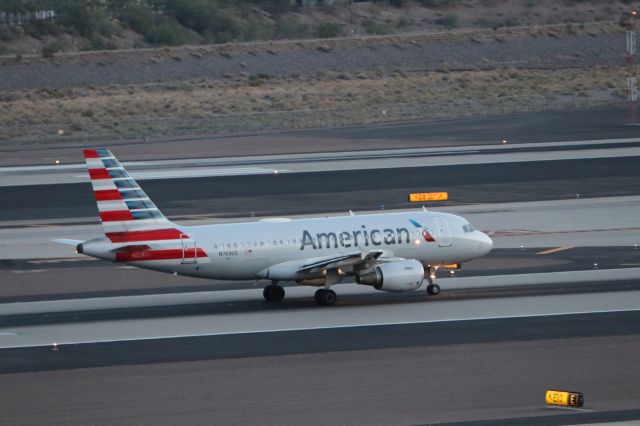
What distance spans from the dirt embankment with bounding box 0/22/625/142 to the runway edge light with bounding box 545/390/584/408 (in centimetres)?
8003

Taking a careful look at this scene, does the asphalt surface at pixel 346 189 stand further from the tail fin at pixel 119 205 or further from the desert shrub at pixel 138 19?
the desert shrub at pixel 138 19

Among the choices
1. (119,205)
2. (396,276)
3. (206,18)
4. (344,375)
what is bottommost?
(344,375)

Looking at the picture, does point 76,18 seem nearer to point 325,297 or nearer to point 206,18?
point 206,18

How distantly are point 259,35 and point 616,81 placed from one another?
68275 mm

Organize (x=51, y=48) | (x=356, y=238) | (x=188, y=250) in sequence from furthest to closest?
(x=51, y=48) → (x=356, y=238) → (x=188, y=250)

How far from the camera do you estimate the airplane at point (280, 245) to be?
38844 mm

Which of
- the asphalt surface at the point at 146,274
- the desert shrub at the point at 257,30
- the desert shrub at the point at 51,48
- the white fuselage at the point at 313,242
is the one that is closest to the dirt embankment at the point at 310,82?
the desert shrub at the point at 51,48

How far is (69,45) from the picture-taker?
16812 cm

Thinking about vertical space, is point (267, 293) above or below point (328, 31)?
below

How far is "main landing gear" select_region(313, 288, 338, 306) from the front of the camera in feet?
133

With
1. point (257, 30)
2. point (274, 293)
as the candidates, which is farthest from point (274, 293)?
point (257, 30)

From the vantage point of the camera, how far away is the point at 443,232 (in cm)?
4266

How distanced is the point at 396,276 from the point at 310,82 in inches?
3932

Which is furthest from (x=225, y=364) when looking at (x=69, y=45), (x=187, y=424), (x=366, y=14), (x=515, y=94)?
(x=366, y=14)
